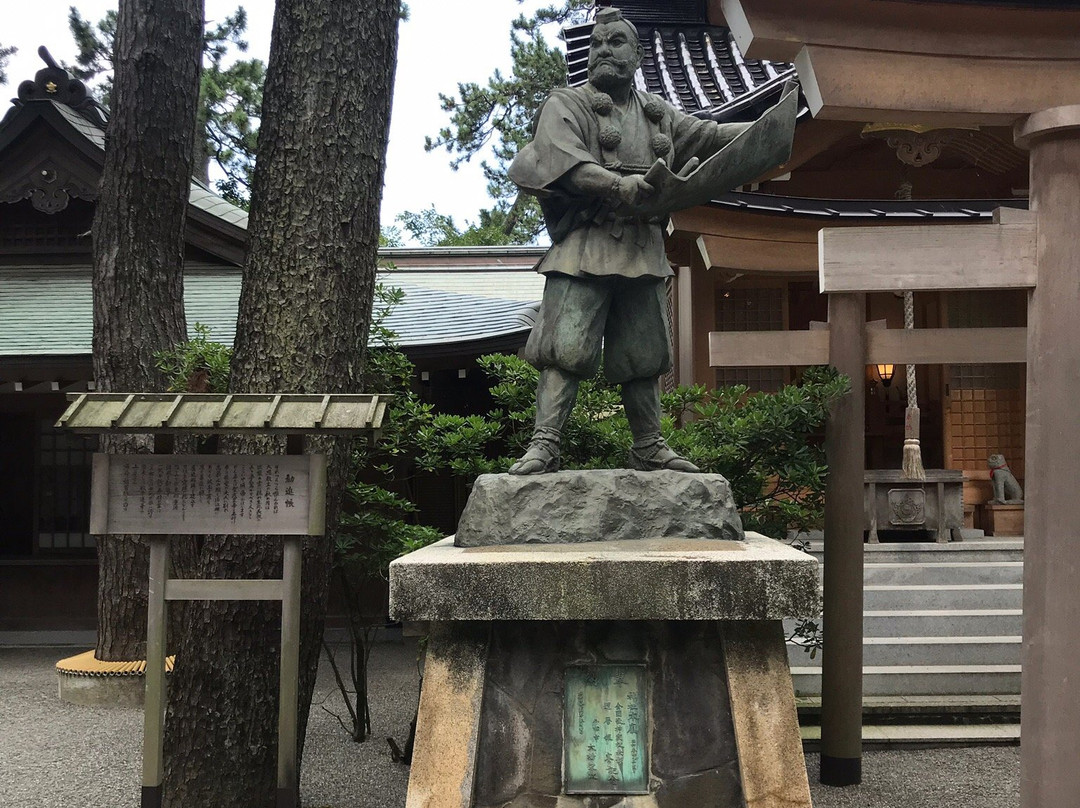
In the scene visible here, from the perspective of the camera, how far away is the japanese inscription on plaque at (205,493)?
3.90m

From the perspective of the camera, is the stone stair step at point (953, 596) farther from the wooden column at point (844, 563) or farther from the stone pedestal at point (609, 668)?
the stone pedestal at point (609, 668)

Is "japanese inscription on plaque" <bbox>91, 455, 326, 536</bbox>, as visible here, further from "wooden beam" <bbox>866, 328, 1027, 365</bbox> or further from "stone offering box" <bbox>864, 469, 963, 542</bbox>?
"stone offering box" <bbox>864, 469, 963, 542</bbox>

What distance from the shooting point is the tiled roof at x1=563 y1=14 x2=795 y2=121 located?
9680 mm

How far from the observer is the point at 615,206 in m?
3.83

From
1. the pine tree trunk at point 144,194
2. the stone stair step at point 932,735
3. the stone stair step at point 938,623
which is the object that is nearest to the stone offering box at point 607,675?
the stone stair step at point 932,735

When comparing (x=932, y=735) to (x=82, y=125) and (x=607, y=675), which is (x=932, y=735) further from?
(x=82, y=125)

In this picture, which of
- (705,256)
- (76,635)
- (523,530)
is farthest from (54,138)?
(523,530)

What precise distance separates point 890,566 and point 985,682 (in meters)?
1.48

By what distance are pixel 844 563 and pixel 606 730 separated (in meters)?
2.49

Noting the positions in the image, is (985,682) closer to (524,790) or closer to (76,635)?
(524,790)

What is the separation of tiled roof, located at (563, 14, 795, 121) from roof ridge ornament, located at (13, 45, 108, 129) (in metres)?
4.97

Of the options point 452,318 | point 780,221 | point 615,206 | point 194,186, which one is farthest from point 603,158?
point 194,186

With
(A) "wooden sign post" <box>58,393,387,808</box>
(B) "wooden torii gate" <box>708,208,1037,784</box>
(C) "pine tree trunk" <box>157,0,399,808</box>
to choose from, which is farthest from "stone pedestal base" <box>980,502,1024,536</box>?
(A) "wooden sign post" <box>58,393,387,808</box>

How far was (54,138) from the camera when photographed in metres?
9.92
